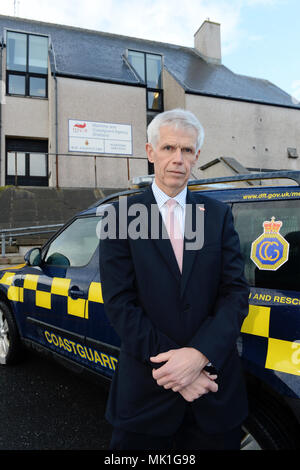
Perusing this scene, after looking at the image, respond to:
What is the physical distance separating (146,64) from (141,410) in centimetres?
1856

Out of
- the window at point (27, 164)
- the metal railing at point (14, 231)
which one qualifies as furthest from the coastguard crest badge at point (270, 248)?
the window at point (27, 164)

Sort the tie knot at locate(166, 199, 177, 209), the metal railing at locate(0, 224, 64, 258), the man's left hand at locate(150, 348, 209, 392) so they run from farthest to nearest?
the metal railing at locate(0, 224, 64, 258) < the tie knot at locate(166, 199, 177, 209) < the man's left hand at locate(150, 348, 209, 392)

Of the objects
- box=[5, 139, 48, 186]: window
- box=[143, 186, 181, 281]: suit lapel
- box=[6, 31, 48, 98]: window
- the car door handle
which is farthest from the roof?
box=[143, 186, 181, 281]: suit lapel

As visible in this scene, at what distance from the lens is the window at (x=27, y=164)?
14.7 meters

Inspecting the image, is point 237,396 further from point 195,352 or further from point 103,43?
point 103,43

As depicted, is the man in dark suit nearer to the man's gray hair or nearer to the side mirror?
the man's gray hair

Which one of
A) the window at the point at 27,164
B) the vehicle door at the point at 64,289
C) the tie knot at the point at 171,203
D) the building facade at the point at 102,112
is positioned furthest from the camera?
the window at the point at 27,164

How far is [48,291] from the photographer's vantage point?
269 cm

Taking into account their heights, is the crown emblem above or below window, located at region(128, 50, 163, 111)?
below

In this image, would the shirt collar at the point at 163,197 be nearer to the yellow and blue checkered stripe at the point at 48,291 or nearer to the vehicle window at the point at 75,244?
the yellow and blue checkered stripe at the point at 48,291

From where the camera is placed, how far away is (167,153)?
1.31 metres

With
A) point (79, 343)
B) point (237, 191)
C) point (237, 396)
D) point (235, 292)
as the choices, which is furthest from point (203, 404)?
point (79, 343)

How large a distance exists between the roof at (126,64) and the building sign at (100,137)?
197 centimetres

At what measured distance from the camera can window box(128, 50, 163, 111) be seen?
1719 cm
